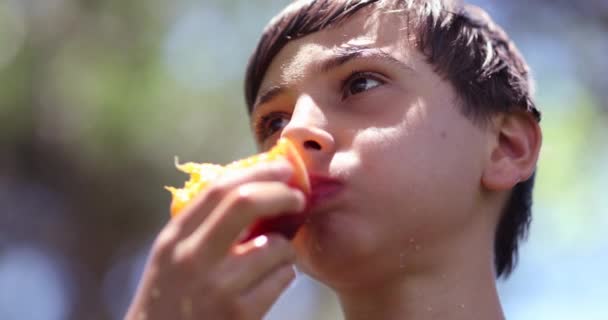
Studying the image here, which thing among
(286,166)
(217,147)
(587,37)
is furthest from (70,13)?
(286,166)

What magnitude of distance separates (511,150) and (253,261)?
95 cm

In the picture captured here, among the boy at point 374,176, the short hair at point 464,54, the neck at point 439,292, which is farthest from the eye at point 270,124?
the neck at point 439,292

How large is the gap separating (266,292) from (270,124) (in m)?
0.80

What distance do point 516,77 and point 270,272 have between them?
114cm

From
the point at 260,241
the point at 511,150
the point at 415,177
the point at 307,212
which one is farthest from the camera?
the point at 511,150

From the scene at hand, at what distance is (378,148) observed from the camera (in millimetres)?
1650

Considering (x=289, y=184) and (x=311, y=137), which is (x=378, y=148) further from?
(x=289, y=184)

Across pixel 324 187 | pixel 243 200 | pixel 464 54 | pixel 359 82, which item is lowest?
pixel 243 200

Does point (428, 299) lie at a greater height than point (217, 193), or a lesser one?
lesser

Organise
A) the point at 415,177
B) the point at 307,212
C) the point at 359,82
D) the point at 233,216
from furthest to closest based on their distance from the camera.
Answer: the point at 359,82
the point at 415,177
the point at 307,212
the point at 233,216

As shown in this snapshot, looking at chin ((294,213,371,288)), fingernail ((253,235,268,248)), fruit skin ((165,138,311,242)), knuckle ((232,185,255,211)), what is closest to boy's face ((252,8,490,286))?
chin ((294,213,371,288))

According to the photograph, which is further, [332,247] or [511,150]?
[511,150]

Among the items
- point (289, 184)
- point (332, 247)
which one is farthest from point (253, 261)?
point (332, 247)

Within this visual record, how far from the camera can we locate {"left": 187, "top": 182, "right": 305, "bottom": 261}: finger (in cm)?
126
